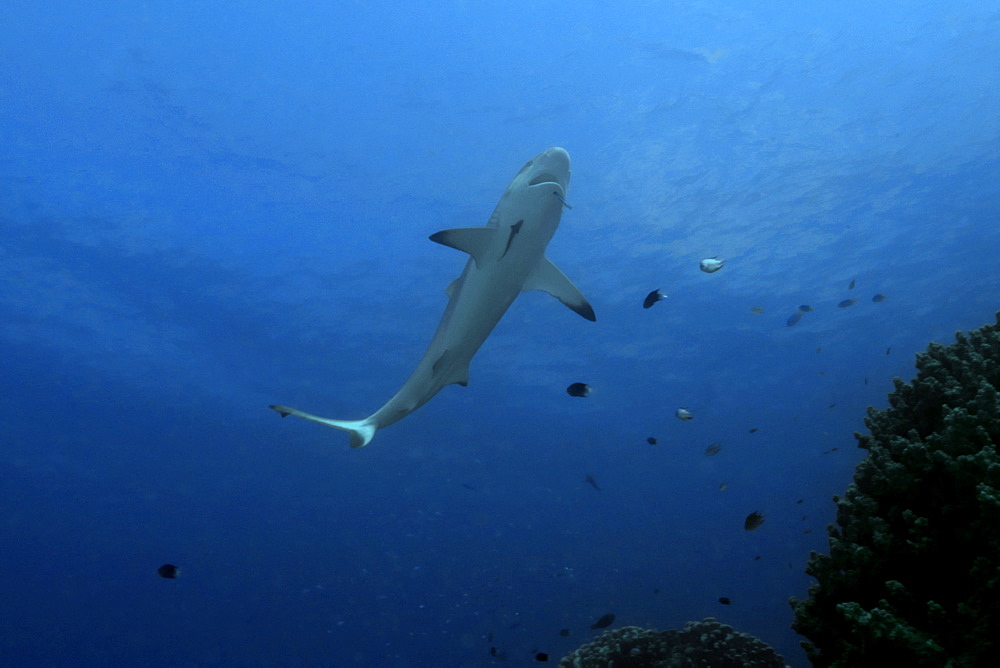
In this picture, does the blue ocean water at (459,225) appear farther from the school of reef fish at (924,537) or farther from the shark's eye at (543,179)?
the shark's eye at (543,179)

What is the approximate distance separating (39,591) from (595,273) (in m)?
85.5

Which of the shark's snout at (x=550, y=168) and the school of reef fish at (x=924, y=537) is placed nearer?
the school of reef fish at (x=924, y=537)

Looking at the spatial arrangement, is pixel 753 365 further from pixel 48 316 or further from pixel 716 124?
pixel 48 316

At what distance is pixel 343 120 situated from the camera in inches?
736

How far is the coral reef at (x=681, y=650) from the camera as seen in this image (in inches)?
295

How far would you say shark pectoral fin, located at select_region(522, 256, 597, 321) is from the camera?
229 inches

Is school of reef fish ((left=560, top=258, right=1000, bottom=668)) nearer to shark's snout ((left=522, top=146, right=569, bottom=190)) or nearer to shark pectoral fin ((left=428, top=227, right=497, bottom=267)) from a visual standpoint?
shark's snout ((left=522, top=146, right=569, bottom=190))

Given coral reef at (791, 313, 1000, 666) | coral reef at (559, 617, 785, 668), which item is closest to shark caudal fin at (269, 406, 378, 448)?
coral reef at (791, 313, 1000, 666)

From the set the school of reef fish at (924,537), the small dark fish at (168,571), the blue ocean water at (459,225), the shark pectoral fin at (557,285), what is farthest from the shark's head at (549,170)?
the blue ocean water at (459,225)

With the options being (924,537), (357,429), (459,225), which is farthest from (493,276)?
(459,225)

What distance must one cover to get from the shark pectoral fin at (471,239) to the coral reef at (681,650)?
6.29m

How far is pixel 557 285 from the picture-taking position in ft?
19.5

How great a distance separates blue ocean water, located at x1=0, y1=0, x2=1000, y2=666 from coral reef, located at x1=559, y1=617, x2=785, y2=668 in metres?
8.63

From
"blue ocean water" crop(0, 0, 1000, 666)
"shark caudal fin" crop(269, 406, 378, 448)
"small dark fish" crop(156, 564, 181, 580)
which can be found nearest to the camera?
"shark caudal fin" crop(269, 406, 378, 448)
